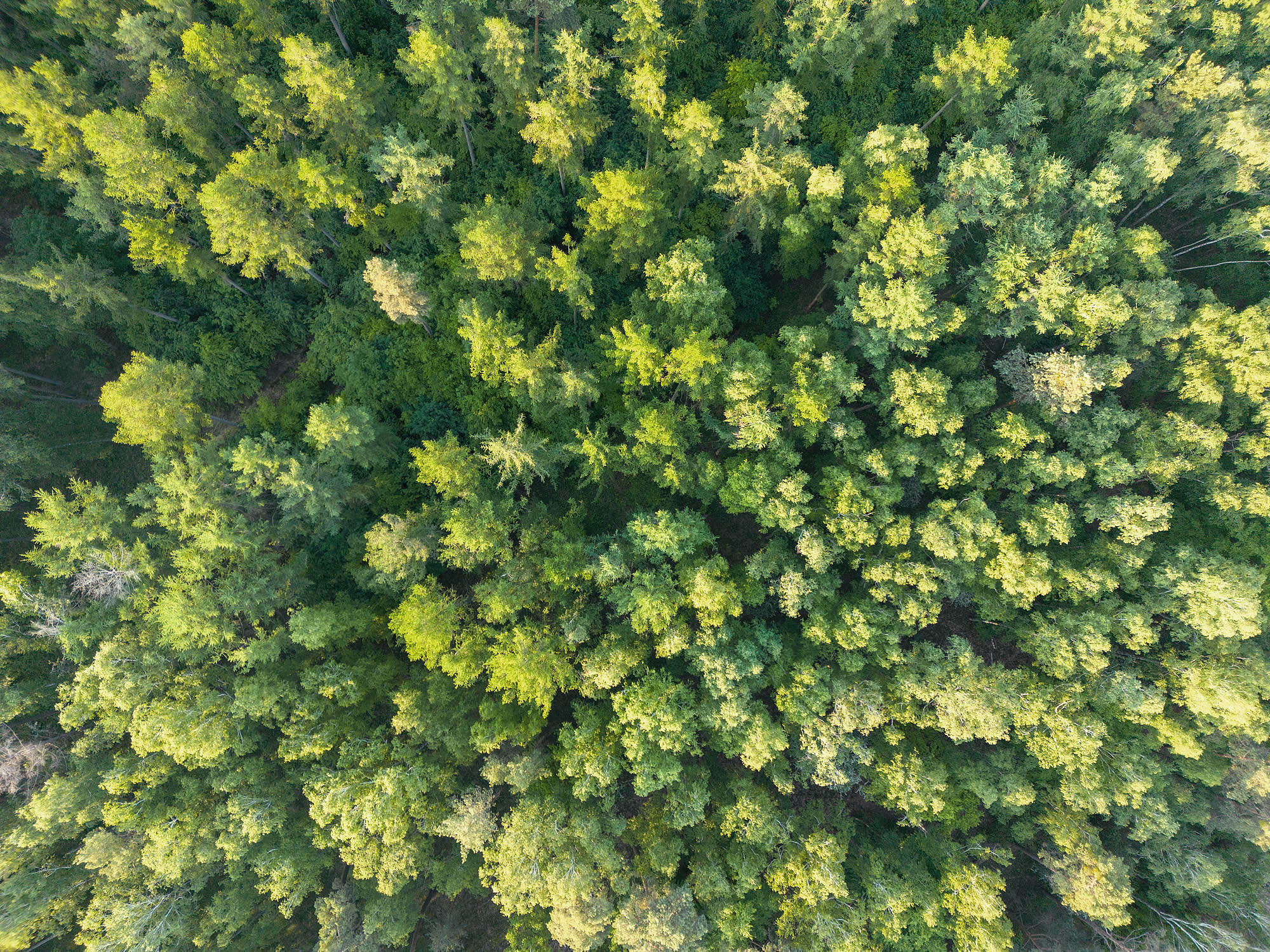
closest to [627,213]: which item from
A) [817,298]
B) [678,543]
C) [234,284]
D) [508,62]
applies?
[508,62]

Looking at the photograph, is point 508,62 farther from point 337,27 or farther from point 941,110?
point 941,110

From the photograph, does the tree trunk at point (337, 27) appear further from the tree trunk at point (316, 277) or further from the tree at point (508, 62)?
the tree trunk at point (316, 277)

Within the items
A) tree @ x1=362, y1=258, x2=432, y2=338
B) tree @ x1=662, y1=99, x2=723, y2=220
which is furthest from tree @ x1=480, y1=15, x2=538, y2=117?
tree @ x1=362, y1=258, x2=432, y2=338

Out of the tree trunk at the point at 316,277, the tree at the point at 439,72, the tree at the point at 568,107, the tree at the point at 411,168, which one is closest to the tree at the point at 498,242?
the tree at the point at 411,168

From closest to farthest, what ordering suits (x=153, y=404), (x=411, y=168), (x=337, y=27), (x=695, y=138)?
(x=411, y=168)
(x=153, y=404)
(x=695, y=138)
(x=337, y=27)

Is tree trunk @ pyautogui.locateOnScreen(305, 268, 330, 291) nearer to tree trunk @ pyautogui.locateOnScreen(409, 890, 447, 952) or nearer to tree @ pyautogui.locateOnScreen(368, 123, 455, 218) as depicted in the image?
tree @ pyautogui.locateOnScreen(368, 123, 455, 218)

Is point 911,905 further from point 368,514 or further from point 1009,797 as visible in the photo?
point 368,514
